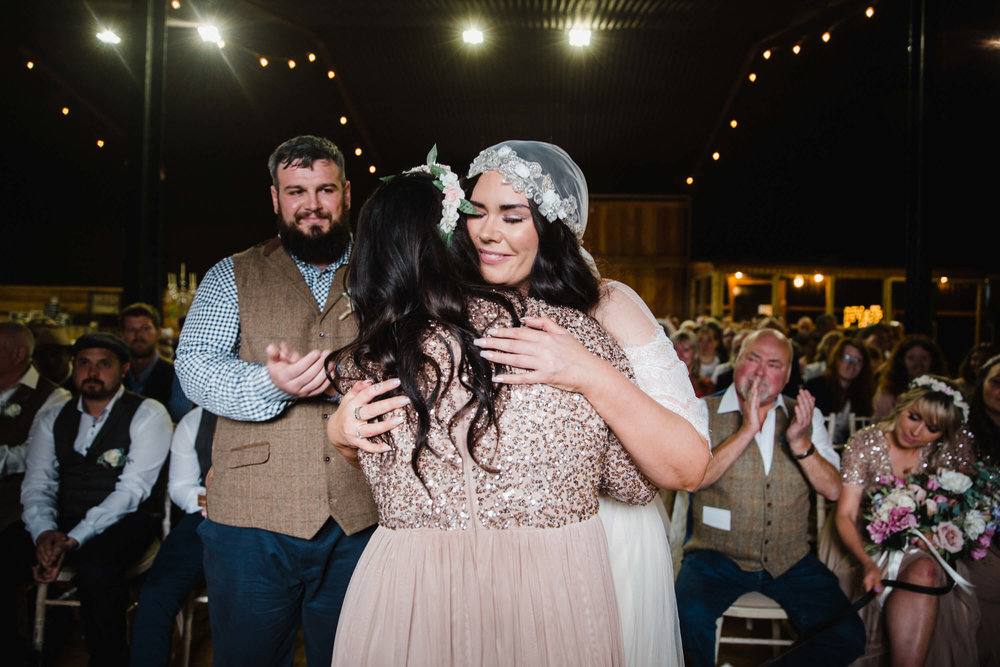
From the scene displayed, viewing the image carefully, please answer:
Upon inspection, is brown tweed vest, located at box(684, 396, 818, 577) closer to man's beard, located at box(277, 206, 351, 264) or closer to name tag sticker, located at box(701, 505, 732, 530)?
name tag sticker, located at box(701, 505, 732, 530)

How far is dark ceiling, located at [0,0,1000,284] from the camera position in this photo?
762 cm

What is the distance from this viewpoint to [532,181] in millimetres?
1390

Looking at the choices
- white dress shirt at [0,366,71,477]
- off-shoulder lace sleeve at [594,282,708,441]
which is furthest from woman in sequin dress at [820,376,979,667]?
white dress shirt at [0,366,71,477]

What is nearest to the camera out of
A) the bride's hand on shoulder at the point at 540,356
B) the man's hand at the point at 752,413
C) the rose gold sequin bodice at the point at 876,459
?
the bride's hand on shoulder at the point at 540,356

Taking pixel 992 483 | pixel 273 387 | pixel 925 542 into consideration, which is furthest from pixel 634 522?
pixel 992 483

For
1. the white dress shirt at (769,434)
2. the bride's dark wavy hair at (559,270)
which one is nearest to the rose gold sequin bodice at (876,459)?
the white dress shirt at (769,434)

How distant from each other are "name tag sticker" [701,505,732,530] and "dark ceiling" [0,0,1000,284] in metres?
3.78

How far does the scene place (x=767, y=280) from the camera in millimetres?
13883

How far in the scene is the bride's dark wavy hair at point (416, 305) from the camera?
115 centimetres

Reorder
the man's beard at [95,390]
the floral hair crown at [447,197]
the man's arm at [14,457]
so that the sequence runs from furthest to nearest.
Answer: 1. the man's arm at [14,457]
2. the man's beard at [95,390]
3. the floral hair crown at [447,197]

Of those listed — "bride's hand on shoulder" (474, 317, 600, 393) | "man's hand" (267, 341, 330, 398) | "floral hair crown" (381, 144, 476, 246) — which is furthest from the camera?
"man's hand" (267, 341, 330, 398)

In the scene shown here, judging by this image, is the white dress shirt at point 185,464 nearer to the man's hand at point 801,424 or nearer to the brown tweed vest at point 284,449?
the brown tweed vest at point 284,449

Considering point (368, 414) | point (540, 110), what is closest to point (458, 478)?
point (368, 414)

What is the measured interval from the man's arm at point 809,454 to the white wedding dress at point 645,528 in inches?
46.7
